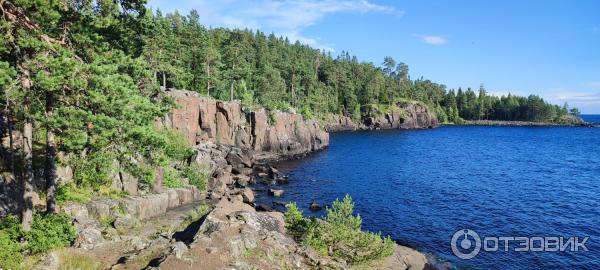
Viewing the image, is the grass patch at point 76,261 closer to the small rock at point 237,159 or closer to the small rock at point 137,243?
the small rock at point 137,243

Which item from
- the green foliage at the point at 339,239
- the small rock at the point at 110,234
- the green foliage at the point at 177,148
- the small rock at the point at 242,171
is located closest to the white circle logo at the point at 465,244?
the green foliage at the point at 339,239

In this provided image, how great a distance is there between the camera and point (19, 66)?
58.5 feet

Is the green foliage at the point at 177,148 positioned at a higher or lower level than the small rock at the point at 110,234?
higher

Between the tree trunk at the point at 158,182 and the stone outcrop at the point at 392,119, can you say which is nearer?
the tree trunk at the point at 158,182

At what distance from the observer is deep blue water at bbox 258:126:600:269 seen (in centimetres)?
3416

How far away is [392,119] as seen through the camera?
528ft

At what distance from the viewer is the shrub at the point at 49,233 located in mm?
19141

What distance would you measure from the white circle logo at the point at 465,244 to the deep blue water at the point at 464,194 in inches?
23.3

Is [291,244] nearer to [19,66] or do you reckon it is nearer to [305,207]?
[19,66]

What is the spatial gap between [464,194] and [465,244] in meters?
18.7

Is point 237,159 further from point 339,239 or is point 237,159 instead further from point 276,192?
point 339,239

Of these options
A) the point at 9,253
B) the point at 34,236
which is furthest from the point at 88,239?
the point at 9,253

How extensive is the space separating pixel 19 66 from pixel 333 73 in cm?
14558

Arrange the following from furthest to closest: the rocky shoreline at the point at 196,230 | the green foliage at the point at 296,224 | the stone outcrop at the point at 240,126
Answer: the stone outcrop at the point at 240,126
the green foliage at the point at 296,224
the rocky shoreline at the point at 196,230
